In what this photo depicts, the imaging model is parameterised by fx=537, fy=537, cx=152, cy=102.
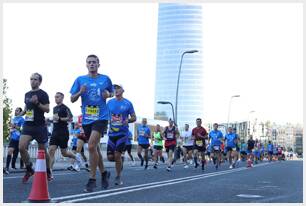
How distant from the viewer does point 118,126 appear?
9938mm

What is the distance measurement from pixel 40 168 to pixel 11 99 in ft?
260

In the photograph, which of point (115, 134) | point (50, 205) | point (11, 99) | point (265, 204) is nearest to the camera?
point (50, 205)

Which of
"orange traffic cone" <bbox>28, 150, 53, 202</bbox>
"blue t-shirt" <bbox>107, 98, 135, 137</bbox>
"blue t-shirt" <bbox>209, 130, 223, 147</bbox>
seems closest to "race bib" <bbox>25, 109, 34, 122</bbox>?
"blue t-shirt" <bbox>107, 98, 135, 137</bbox>

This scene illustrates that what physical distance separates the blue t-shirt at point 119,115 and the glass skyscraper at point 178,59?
16549cm

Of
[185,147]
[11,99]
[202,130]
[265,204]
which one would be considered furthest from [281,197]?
[11,99]

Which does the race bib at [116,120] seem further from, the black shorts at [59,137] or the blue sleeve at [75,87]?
the black shorts at [59,137]

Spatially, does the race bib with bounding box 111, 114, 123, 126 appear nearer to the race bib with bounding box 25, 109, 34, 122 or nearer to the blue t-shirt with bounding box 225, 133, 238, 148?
the race bib with bounding box 25, 109, 34, 122

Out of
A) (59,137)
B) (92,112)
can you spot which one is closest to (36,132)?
(59,137)

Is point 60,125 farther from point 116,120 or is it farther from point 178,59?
point 178,59

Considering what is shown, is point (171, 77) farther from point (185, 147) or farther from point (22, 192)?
point (22, 192)

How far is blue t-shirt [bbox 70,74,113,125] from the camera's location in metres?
8.32

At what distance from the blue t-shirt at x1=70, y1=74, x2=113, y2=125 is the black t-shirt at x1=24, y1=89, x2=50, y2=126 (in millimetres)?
1529

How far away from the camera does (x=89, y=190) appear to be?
315 inches

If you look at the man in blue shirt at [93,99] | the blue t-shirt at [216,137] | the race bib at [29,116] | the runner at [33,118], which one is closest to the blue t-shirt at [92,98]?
the man in blue shirt at [93,99]
